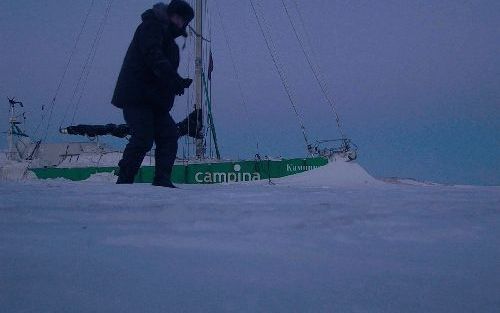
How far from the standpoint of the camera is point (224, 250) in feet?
2.29

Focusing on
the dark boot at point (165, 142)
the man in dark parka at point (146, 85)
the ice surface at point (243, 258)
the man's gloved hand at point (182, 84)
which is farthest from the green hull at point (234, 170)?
the ice surface at point (243, 258)

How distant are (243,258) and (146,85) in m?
2.08

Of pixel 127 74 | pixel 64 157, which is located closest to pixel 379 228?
pixel 127 74

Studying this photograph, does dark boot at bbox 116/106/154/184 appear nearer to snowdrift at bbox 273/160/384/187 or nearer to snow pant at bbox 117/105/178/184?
snow pant at bbox 117/105/178/184

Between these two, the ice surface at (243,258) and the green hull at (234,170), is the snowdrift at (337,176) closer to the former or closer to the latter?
the green hull at (234,170)

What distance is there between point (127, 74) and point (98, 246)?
6.61 ft

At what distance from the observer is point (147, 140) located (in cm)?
255

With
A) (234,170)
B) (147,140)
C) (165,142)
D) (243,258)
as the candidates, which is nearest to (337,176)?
(234,170)

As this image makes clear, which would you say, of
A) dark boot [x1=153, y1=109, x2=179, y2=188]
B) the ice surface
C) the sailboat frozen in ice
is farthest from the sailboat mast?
the ice surface

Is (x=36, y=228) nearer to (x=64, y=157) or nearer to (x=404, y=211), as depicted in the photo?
(x=404, y=211)

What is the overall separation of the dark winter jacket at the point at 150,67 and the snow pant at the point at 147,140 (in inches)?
2.7

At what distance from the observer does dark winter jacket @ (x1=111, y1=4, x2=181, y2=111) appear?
2355mm

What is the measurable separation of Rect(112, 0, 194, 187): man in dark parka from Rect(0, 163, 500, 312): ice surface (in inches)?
58.5

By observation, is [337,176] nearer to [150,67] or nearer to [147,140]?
[147,140]
